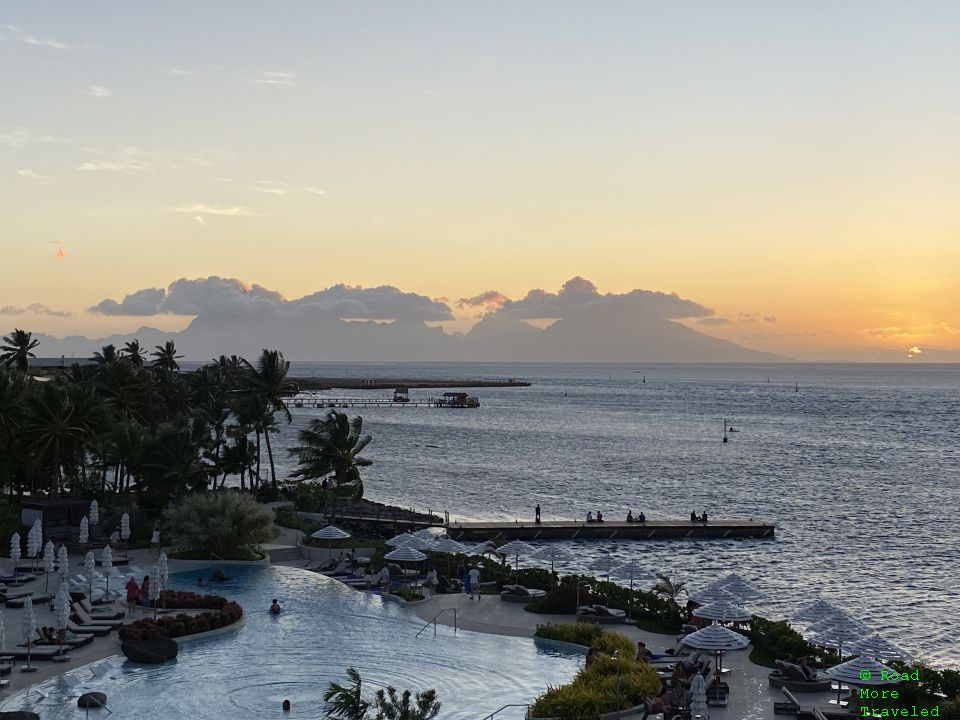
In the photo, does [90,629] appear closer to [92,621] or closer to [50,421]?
[92,621]

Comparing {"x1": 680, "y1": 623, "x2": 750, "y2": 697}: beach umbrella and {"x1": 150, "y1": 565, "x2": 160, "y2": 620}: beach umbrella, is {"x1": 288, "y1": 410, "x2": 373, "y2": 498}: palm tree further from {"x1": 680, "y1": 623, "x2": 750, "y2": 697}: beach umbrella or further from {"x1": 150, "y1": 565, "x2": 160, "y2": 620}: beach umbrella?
{"x1": 680, "y1": 623, "x2": 750, "y2": 697}: beach umbrella

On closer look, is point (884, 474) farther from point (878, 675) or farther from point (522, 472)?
point (878, 675)

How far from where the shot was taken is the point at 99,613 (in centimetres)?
3177

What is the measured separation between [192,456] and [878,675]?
3782 cm

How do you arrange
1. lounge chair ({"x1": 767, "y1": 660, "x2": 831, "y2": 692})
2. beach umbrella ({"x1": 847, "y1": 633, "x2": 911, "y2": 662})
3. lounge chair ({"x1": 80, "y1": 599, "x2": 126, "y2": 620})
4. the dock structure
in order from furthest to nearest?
1. the dock structure
2. lounge chair ({"x1": 80, "y1": 599, "x2": 126, "y2": 620})
3. beach umbrella ({"x1": 847, "y1": 633, "x2": 911, "y2": 662})
4. lounge chair ({"x1": 767, "y1": 660, "x2": 831, "y2": 692})

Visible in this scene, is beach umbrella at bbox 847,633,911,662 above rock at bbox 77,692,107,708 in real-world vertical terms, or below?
above

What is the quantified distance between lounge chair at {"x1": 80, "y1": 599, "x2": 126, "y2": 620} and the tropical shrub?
9.26m

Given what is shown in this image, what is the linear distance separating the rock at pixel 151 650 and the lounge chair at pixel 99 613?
359cm

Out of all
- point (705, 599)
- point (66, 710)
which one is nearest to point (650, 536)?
point (705, 599)

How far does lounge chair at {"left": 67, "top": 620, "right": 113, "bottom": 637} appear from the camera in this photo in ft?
96.5

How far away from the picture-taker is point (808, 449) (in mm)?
126750

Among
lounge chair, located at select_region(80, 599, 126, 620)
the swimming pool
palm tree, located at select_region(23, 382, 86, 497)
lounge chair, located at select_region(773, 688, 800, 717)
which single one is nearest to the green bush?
the swimming pool

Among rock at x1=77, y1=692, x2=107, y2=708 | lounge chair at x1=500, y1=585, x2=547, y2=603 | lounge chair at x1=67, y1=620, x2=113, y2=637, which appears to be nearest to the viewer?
rock at x1=77, y1=692, x2=107, y2=708

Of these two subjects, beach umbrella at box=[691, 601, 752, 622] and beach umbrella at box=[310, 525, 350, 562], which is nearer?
beach umbrella at box=[691, 601, 752, 622]
